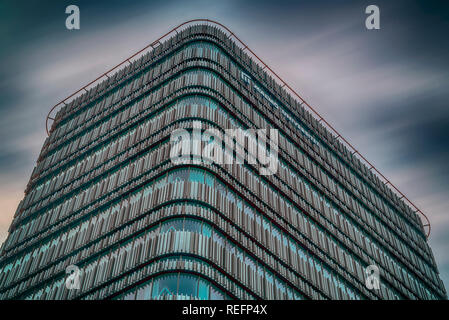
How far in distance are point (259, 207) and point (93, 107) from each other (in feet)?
107

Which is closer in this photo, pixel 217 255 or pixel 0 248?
pixel 217 255

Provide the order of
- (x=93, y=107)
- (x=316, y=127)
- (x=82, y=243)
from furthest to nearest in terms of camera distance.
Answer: (x=316, y=127) → (x=93, y=107) → (x=82, y=243)

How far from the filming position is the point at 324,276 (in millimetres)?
57438

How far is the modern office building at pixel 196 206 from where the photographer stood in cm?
4556

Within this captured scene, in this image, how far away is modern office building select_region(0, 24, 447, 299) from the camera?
45562mm

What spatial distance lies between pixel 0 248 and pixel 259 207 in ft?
111

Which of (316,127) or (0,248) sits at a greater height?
(316,127)

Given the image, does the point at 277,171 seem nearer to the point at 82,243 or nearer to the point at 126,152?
the point at 126,152

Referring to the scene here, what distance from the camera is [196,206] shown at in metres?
46.7

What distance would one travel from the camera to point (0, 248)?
63531 mm
